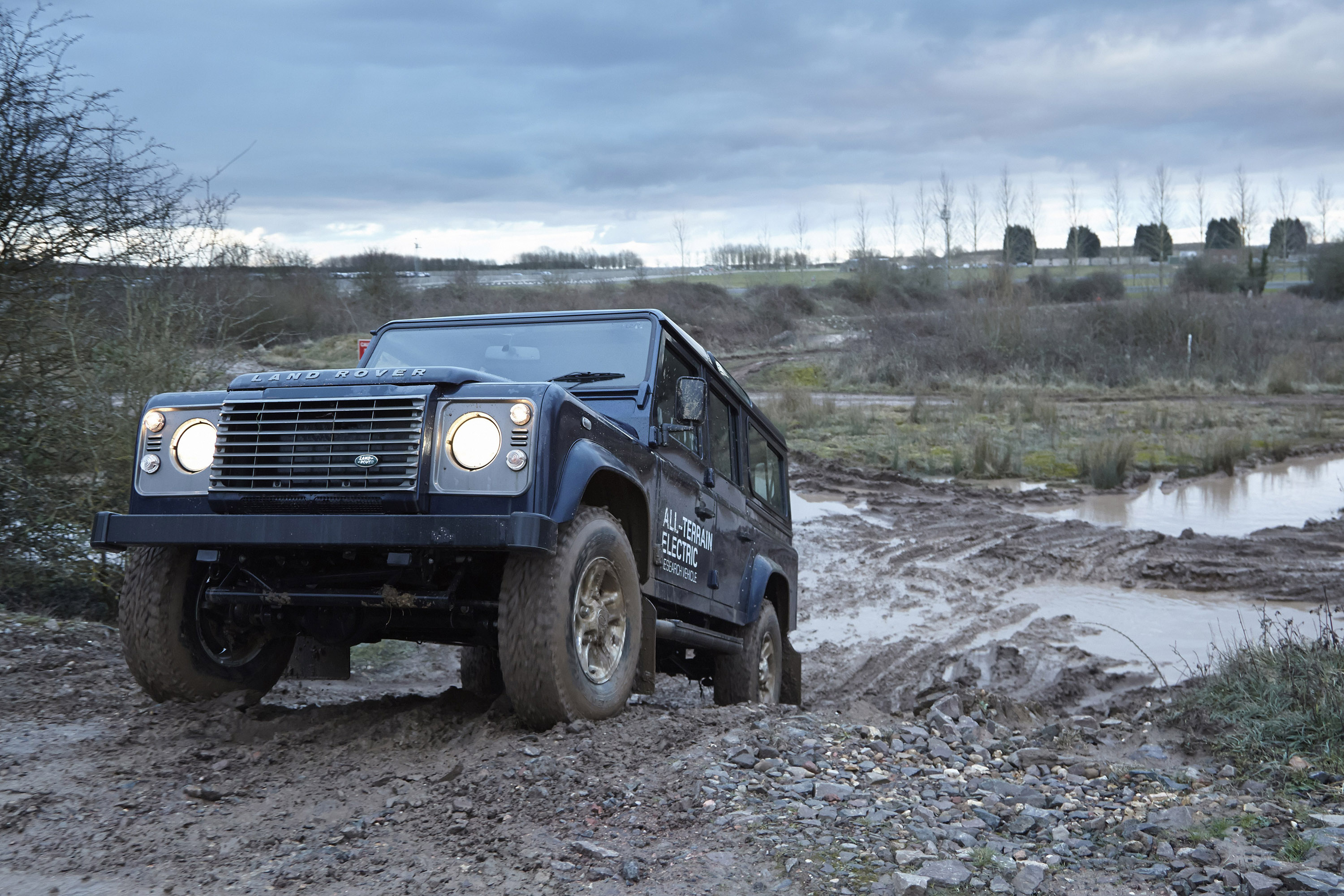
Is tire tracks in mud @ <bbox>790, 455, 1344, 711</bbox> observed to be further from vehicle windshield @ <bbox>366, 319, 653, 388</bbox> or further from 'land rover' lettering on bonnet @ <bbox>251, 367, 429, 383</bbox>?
'land rover' lettering on bonnet @ <bbox>251, 367, 429, 383</bbox>

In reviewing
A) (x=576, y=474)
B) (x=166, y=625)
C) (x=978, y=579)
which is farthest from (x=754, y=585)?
(x=978, y=579)

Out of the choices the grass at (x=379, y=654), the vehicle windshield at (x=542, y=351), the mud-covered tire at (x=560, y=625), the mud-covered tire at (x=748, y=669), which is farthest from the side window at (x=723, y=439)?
the grass at (x=379, y=654)

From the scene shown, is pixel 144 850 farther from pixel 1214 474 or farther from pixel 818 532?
pixel 1214 474

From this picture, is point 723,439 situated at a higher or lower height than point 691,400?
lower

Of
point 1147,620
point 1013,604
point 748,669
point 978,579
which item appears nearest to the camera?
point 748,669

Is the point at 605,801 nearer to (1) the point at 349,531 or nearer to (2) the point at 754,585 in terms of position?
(1) the point at 349,531

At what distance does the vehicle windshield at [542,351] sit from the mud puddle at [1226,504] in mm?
12001

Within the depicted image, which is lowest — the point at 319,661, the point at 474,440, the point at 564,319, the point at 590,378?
the point at 319,661

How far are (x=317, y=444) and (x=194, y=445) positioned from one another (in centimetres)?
65

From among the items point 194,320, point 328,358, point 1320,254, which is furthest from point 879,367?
point 1320,254

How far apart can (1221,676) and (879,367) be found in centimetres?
3399

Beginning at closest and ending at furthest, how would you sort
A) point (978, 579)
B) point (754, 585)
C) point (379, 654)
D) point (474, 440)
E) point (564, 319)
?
point (474, 440), point (564, 319), point (754, 585), point (379, 654), point (978, 579)

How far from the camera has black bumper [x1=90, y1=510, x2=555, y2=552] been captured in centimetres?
377

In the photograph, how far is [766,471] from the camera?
7.68 meters
